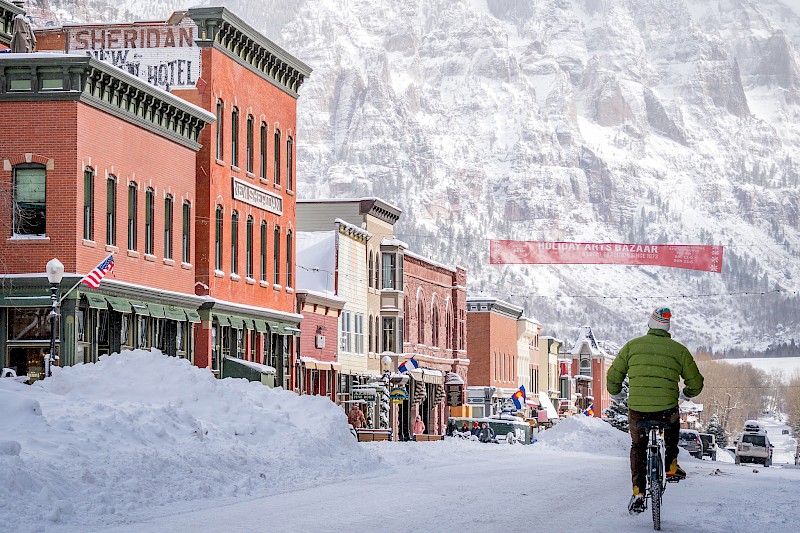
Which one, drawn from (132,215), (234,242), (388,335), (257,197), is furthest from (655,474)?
(388,335)

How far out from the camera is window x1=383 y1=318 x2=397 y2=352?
83938mm

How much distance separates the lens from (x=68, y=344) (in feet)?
141

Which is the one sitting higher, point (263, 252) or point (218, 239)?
point (218, 239)

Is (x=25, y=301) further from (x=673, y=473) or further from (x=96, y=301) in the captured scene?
(x=673, y=473)

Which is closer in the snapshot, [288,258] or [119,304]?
[119,304]

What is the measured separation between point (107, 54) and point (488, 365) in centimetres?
6254

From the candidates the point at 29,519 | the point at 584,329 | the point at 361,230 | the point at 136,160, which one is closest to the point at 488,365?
the point at 361,230

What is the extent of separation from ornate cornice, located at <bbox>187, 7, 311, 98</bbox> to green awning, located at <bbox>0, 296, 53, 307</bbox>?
13.7 metres

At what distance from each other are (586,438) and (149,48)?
81.8 feet

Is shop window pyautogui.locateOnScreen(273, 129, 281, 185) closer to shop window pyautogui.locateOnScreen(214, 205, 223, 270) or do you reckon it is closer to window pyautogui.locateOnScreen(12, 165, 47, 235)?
shop window pyautogui.locateOnScreen(214, 205, 223, 270)

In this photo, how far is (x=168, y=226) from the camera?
167ft

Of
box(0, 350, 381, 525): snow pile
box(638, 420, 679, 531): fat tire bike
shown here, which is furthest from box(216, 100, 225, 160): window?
box(638, 420, 679, 531): fat tire bike

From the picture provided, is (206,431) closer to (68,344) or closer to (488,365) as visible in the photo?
(68,344)

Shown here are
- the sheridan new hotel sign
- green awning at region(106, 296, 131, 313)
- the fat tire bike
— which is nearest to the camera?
the fat tire bike
